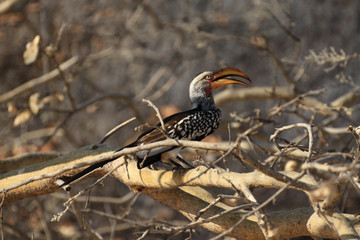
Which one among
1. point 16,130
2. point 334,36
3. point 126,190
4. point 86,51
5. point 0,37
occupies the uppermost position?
point 0,37

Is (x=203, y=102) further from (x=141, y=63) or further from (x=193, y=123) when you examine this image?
(x=141, y=63)

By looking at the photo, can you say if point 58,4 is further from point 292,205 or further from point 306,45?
point 292,205

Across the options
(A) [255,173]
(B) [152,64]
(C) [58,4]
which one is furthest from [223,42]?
(A) [255,173]

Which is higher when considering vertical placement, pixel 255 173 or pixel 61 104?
pixel 61 104

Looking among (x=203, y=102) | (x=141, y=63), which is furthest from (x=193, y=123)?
(x=141, y=63)

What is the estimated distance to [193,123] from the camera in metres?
3.63

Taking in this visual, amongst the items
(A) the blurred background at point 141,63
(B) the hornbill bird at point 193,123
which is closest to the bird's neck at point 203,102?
(B) the hornbill bird at point 193,123

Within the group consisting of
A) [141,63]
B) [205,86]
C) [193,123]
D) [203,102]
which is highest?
[141,63]

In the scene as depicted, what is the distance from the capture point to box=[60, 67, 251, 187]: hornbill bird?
329cm

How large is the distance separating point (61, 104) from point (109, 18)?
1728mm

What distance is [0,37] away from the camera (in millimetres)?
8219

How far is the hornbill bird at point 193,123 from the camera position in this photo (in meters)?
3.29

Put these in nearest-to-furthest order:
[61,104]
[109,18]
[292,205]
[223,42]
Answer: [292,205] → [61,104] → [109,18] → [223,42]

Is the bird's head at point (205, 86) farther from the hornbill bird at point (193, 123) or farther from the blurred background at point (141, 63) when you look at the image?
the blurred background at point (141, 63)
